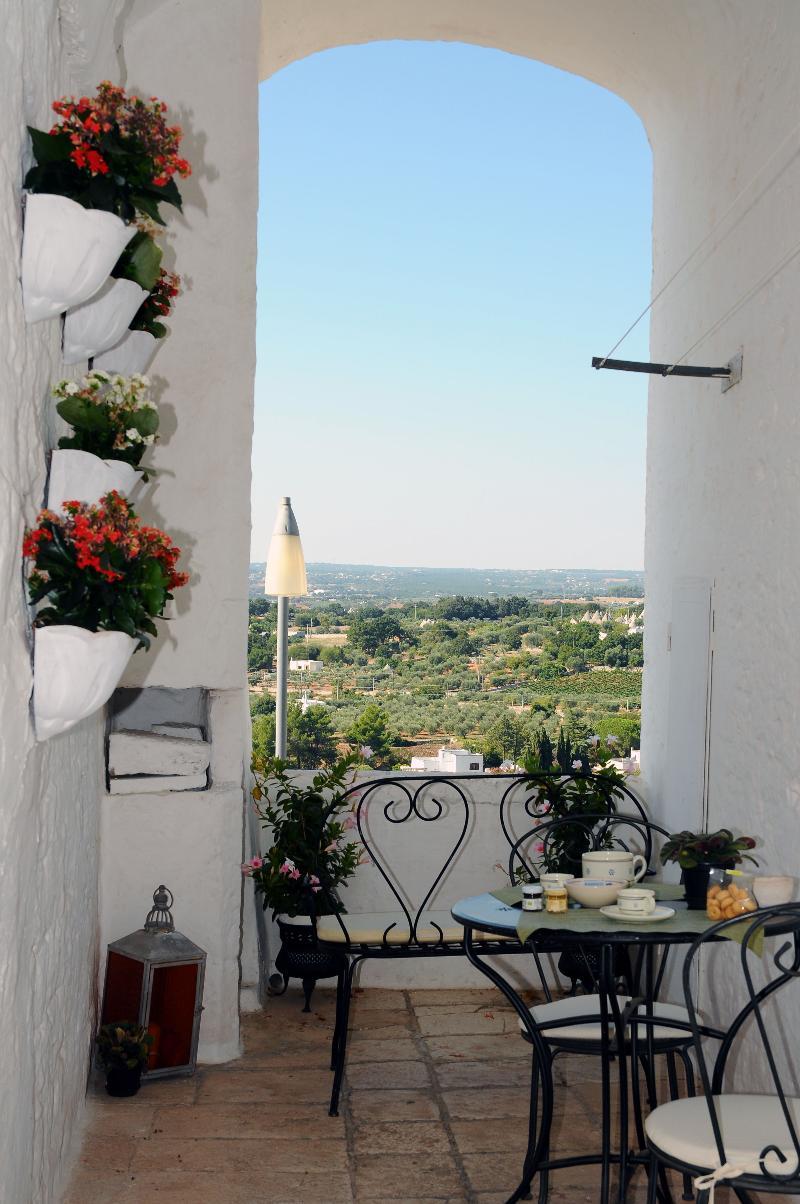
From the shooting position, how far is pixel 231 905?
476 cm

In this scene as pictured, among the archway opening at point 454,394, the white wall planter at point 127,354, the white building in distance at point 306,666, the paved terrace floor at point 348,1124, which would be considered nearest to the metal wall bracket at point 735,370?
the archway opening at point 454,394

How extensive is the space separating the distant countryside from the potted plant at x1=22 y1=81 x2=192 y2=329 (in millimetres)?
3364

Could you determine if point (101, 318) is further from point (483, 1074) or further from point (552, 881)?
point (483, 1074)

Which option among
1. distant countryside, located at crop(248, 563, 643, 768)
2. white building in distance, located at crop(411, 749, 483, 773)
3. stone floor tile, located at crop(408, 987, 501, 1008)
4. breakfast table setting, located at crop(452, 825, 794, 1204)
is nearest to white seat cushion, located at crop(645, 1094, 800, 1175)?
breakfast table setting, located at crop(452, 825, 794, 1204)

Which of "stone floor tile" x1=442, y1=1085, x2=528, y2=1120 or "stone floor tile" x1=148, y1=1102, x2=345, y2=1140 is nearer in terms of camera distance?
"stone floor tile" x1=148, y1=1102, x2=345, y2=1140

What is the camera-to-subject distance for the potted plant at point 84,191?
2.40 meters

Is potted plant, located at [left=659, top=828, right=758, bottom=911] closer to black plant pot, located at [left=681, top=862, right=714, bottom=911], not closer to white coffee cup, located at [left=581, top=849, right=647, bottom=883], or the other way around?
black plant pot, located at [left=681, top=862, right=714, bottom=911]

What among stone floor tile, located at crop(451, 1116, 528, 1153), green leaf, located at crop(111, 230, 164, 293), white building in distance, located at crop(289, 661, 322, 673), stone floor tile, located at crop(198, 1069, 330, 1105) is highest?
green leaf, located at crop(111, 230, 164, 293)

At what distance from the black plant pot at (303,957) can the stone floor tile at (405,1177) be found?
4.07 ft

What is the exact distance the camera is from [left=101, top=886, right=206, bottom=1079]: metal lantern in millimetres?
4320

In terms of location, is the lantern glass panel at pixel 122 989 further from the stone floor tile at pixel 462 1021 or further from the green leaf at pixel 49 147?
the green leaf at pixel 49 147

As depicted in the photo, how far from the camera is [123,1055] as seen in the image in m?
4.18

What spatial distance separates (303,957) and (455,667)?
2726 millimetres

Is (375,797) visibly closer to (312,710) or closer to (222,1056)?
(312,710)
